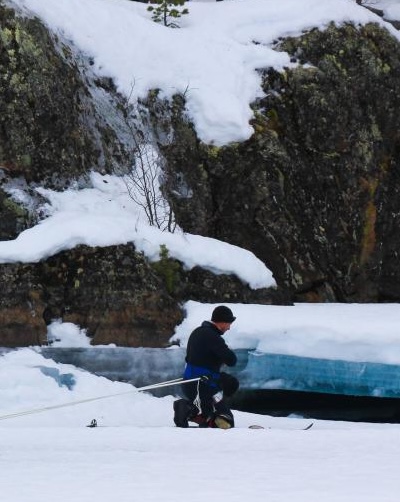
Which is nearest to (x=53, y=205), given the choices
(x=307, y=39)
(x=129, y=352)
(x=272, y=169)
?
(x=129, y=352)

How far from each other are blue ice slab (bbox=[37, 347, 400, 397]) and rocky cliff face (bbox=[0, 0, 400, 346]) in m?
0.28

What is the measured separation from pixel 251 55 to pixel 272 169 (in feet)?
9.94

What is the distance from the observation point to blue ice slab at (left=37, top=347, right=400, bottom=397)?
11.7 metres

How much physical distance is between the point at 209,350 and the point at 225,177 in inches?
308

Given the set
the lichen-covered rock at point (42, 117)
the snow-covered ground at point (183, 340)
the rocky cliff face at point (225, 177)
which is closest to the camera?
the snow-covered ground at point (183, 340)

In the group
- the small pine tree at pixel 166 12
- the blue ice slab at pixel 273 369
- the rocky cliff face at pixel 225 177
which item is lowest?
the blue ice slab at pixel 273 369

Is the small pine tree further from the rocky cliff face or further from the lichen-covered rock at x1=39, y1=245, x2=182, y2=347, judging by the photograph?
the lichen-covered rock at x1=39, y1=245, x2=182, y2=347

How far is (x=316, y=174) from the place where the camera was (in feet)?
57.5

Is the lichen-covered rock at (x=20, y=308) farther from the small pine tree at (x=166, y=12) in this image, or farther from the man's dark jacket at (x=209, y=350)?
the small pine tree at (x=166, y=12)

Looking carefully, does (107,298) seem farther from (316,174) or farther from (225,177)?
(316,174)

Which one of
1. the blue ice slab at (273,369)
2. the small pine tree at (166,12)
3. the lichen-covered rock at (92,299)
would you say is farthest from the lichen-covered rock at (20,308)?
the small pine tree at (166,12)

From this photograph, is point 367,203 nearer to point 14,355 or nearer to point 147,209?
point 147,209

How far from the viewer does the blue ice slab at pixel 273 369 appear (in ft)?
38.4

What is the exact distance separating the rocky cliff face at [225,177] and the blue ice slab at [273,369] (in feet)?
0.92
